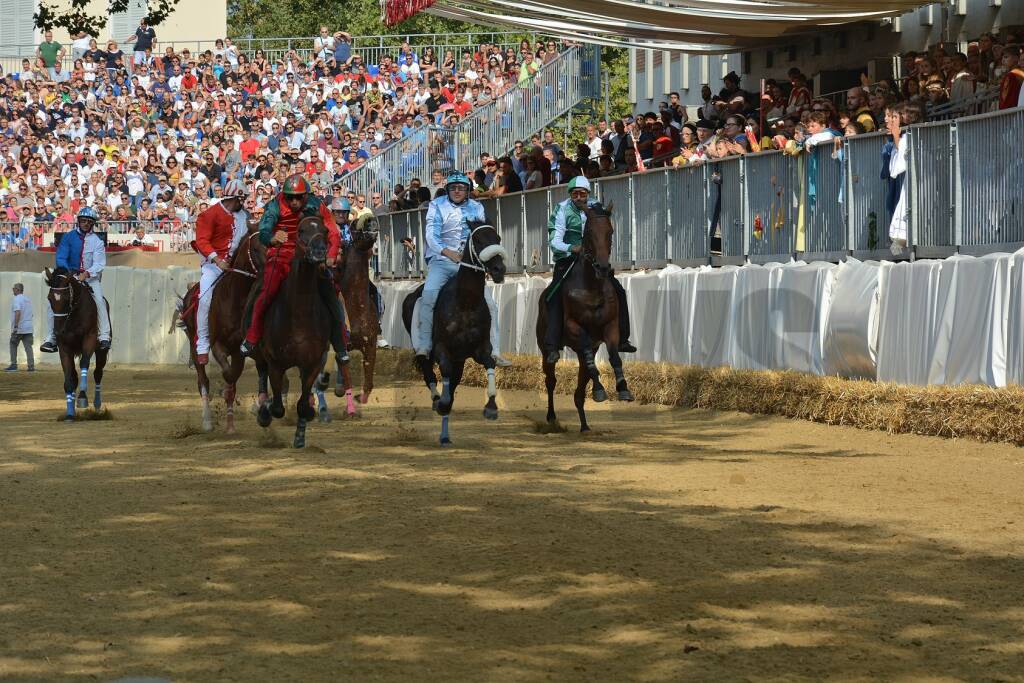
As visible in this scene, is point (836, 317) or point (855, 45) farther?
point (855, 45)

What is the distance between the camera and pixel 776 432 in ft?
59.0

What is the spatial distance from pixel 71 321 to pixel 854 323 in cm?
992

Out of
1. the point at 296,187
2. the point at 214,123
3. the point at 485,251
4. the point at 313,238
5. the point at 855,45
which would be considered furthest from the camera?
the point at 214,123

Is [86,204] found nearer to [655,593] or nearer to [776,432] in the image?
[776,432]

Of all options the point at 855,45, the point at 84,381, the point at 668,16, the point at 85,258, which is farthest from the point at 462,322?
the point at 855,45

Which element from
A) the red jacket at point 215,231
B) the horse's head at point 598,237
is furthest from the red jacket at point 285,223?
the horse's head at point 598,237

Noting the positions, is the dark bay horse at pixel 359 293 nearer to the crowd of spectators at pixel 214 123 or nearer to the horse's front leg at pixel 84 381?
the horse's front leg at pixel 84 381

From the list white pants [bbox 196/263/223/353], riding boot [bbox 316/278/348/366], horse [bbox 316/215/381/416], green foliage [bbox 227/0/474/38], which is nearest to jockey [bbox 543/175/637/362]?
riding boot [bbox 316/278/348/366]

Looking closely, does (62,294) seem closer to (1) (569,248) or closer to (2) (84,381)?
(2) (84,381)

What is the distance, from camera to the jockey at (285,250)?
1588 centimetres

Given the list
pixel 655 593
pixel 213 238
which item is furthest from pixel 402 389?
pixel 655 593

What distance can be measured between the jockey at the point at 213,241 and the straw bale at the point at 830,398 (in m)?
6.42

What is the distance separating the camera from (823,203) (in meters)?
19.9

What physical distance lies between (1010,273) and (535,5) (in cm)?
1422
